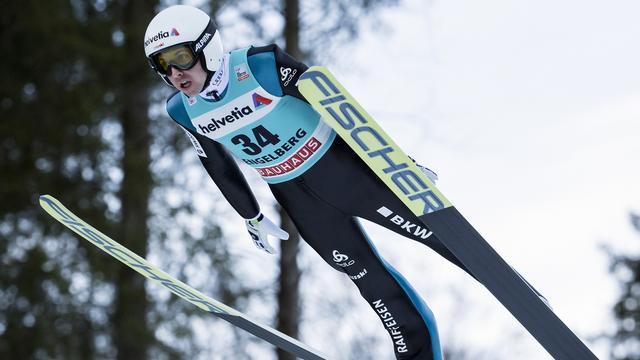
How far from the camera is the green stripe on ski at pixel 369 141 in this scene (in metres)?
3.02

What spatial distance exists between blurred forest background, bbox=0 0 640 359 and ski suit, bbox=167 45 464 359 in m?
4.18

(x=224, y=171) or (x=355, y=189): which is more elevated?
(x=355, y=189)

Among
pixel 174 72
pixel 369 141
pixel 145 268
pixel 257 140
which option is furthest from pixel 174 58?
pixel 145 268

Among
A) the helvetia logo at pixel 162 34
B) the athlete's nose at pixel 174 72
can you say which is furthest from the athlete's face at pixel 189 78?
the helvetia logo at pixel 162 34

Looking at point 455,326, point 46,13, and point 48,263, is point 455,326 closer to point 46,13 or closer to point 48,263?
point 48,263

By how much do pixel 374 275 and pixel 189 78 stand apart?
3.44 ft

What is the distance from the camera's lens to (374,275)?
11.6 ft

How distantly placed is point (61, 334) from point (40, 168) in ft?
6.08

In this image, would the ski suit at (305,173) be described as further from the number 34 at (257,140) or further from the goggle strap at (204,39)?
the goggle strap at (204,39)

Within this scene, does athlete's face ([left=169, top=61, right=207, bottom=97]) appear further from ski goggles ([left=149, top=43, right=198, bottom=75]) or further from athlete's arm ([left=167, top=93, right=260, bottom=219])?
athlete's arm ([left=167, top=93, right=260, bottom=219])

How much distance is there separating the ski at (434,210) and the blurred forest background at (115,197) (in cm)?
461

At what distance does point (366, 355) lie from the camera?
33.3 feet

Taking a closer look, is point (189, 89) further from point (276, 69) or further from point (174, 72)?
point (276, 69)

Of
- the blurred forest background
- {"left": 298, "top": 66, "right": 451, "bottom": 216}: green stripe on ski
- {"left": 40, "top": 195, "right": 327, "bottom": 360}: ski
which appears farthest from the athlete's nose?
the blurred forest background
